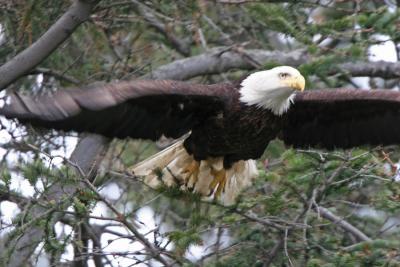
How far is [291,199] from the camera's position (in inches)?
175

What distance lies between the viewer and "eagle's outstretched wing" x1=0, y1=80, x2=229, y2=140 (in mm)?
4148

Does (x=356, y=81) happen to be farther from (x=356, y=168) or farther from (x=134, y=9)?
(x=356, y=168)

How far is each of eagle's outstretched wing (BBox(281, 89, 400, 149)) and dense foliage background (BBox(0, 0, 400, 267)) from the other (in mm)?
128

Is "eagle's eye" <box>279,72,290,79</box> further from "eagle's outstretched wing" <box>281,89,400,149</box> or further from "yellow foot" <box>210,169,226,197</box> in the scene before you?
"yellow foot" <box>210,169,226,197</box>

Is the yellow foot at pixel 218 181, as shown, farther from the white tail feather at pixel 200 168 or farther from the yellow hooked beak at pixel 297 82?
the yellow hooked beak at pixel 297 82

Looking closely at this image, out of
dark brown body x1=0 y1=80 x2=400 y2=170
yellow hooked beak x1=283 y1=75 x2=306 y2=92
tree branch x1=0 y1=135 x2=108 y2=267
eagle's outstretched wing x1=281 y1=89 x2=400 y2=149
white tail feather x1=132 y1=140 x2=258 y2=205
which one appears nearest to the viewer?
tree branch x1=0 y1=135 x2=108 y2=267

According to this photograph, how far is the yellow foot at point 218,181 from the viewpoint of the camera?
18.8ft

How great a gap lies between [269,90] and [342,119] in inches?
22.7

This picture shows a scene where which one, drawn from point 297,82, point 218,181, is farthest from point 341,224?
point 218,181

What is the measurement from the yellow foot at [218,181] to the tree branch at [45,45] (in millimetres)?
1440

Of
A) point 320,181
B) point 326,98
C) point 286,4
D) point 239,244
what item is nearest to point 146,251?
point 239,244

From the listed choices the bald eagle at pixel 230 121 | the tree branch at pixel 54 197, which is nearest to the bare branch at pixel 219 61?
the bald eagle at pixel 230 121

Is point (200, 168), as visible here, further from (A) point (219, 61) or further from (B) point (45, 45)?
(B) point (45, 45)

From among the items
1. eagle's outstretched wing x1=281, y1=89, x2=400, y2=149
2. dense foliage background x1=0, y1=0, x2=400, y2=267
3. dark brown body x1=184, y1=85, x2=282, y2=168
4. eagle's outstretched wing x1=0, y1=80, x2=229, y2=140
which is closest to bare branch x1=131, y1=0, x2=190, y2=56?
dense foliage background x1=0, y1=0, x2=400, y2=267
